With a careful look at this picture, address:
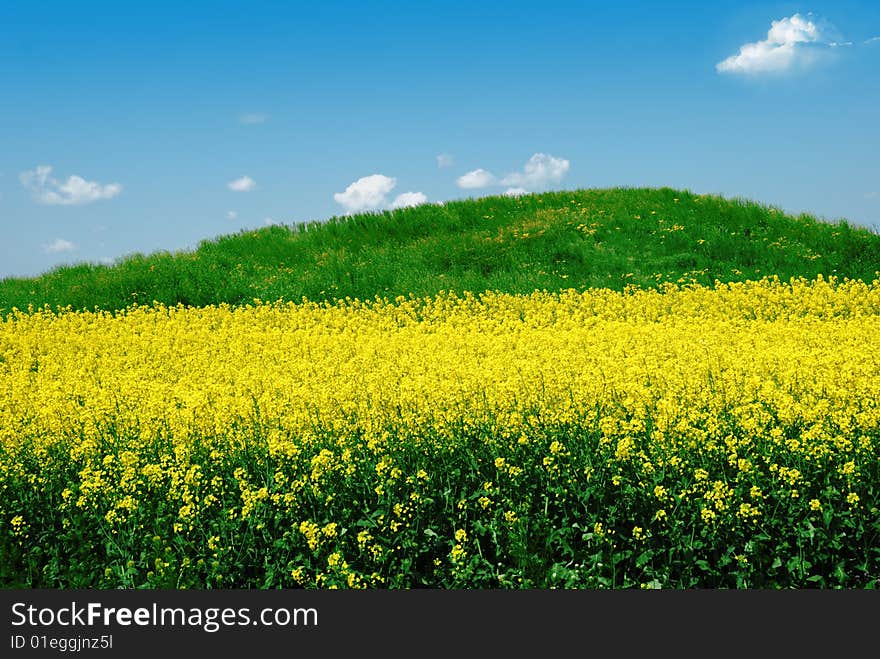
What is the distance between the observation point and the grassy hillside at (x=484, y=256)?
17250 mm

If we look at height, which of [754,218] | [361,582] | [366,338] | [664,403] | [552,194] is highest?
[552,194]

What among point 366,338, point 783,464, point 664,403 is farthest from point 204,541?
point 366,338

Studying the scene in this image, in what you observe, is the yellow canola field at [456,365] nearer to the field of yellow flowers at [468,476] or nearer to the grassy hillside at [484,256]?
the field of yellow flowers at [468,476]

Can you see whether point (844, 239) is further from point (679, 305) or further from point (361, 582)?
point (361, 582)

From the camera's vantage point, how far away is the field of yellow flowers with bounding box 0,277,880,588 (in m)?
5.04

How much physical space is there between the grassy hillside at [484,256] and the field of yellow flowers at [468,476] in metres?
9.05

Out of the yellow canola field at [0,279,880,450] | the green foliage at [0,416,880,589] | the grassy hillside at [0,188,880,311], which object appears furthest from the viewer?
the grassy hillside at [0,188,880,311]

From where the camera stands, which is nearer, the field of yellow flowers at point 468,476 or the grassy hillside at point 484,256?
the field of yellow flowers at point 468,476

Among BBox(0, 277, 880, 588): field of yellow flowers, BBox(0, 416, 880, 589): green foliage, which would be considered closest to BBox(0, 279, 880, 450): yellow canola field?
BBox(0, 277, 880, 588): field of yellow flowers

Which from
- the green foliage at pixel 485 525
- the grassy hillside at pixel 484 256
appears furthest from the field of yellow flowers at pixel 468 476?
the grassy hillside at pixel 484 256

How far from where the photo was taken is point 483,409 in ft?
21.0

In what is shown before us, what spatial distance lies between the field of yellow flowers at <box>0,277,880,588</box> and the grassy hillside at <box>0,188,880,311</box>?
356 inches

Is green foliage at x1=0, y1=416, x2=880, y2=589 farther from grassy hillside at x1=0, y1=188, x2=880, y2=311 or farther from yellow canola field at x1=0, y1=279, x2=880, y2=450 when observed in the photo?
grassy hillside at x1=0, y1=188, x2=880, y2=311

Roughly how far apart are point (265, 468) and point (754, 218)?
17488 millimetres
